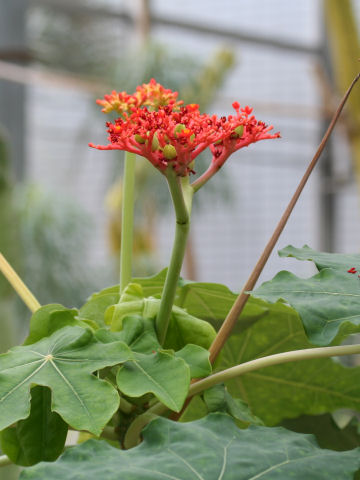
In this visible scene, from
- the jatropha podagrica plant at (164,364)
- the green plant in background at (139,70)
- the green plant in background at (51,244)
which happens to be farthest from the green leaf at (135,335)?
the green plant in background at (51,244)

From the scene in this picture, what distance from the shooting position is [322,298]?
182 millimetres

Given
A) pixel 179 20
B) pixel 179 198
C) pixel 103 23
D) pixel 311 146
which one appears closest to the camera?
pixel 179 198

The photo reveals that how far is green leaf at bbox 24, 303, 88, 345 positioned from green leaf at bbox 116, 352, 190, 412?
0.02m

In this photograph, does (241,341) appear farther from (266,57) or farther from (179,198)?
(266,57)

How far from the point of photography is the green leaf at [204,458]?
5.9 inches

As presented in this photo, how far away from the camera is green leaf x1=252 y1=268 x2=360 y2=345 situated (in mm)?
173

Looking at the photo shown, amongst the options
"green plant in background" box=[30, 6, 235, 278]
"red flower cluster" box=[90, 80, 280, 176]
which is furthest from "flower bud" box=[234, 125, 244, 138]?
"green plant in background" box=[30, 6, 235, 278]

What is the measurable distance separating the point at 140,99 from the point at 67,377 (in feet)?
0.27

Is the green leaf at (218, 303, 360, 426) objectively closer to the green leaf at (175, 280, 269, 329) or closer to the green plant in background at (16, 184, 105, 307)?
the green leaf at (175, 280, 269, 329)

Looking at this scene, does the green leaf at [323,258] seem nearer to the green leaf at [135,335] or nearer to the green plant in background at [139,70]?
the green leaf at [135,335]

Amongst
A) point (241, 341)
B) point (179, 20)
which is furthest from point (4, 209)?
point (179, 20)

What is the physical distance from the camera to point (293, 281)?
0.19 m

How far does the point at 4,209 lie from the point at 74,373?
0.47 m

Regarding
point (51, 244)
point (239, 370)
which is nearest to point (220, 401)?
point (239, 370)
